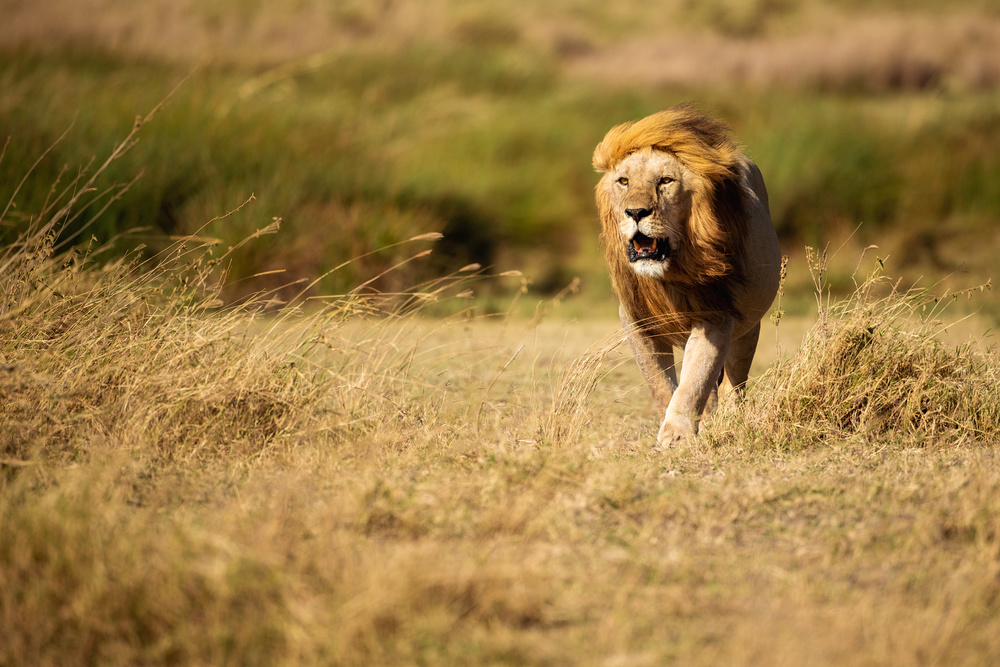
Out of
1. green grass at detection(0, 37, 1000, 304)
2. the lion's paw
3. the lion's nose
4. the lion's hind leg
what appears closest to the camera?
the lion's nose

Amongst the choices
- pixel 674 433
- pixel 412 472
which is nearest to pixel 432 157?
pixel 674 433

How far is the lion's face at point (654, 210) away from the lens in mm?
3613

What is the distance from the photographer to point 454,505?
299cm

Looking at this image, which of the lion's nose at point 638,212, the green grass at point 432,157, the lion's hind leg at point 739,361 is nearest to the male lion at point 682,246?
the lion's nose at point 638,212

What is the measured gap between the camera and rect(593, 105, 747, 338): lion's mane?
3.67 metres

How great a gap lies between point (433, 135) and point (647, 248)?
8.53m

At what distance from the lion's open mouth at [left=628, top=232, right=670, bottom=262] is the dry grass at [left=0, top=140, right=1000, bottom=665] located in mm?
623

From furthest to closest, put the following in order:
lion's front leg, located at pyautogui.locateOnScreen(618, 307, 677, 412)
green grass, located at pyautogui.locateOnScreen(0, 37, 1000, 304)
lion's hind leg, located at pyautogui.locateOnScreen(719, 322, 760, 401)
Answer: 1. green grass, located at pyautogui.locateOnScreen(0, 37, 1000, 304)
2. lion's hind leg, located at pyautogui.locateOnScreen(719, 322, 760, 401)
3. lion's front leg, located at pyautogui.locateOnScreen(618, 307, 677, 412)

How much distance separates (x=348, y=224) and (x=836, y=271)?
17.1ft

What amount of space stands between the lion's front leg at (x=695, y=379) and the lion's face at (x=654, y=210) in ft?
1.23

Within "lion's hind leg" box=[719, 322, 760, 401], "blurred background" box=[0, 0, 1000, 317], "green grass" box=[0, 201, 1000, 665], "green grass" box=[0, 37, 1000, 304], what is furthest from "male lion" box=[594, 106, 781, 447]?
"green grass" box=[0, 37, 1000, 304]

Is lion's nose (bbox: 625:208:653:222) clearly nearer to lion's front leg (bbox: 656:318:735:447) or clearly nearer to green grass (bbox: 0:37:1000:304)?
lion's front leg (bbox: 656:318:735:447)

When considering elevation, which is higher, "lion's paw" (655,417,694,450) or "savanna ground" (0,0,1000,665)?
"savanna ground" (0,0,1000,665)

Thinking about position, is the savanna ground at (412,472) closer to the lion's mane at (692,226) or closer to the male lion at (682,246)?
the male lion at (682,246)
